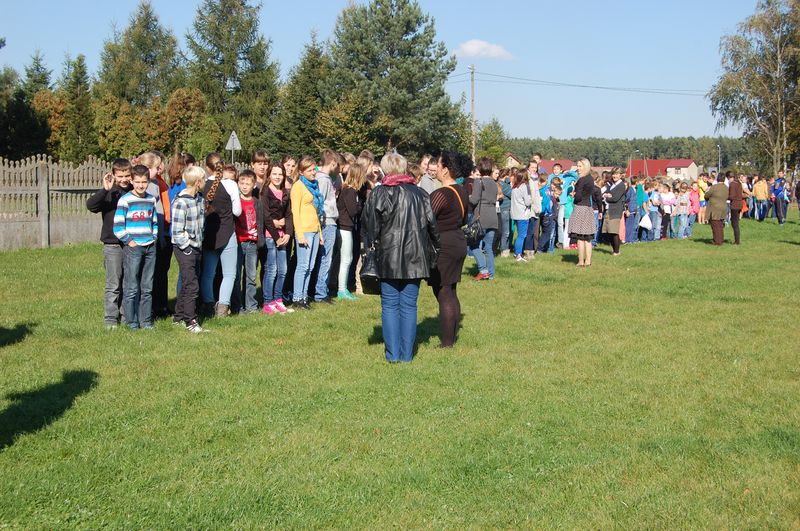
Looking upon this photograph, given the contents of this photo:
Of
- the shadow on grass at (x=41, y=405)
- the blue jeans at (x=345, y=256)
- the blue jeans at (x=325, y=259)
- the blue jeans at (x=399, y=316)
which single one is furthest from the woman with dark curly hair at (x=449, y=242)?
the shadow on grass at (x=41, y=405)

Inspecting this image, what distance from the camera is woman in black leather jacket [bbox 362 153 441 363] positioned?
7.70 m

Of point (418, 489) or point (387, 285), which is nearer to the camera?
point (418, 489)

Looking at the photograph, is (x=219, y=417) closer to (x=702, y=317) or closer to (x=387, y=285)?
(x=387, y=285)

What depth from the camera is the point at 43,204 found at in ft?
58.2

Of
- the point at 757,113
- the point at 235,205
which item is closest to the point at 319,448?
the point at 235,205

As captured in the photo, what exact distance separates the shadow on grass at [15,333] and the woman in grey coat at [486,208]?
737 cm

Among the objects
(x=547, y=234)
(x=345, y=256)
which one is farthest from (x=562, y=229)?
(x=345, y=256)

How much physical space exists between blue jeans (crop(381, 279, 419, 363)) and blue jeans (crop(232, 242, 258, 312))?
116 inches

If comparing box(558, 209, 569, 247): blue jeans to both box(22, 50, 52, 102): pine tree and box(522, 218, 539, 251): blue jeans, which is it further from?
box(22, 50, 52, 102): pine tree

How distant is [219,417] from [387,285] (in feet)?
7.76

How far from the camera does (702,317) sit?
34.7 feet

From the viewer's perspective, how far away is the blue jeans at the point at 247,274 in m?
10.3

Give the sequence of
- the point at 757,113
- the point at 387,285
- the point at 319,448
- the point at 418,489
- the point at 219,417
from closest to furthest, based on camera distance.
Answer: the point at 418,489 < the point at 319,448 < the point at 219,417 < the point at 387,285 < the point at 757,113

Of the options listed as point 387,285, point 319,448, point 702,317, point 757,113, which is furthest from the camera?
point 757,113
